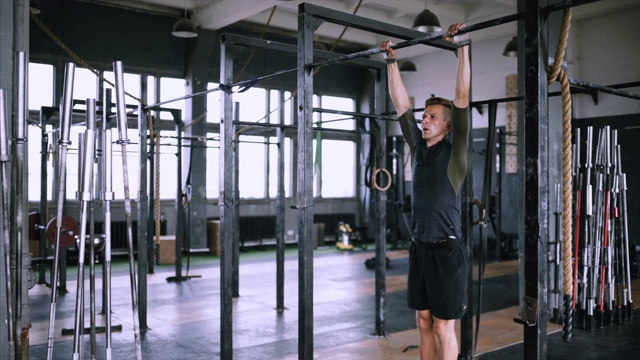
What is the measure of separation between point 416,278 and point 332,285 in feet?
13.5

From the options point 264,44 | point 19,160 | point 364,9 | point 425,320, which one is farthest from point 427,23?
point 19,160

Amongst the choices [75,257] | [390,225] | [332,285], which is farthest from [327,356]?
[390,225]

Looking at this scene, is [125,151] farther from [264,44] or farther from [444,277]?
[264,44]

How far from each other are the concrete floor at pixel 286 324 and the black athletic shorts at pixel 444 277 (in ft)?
4.41

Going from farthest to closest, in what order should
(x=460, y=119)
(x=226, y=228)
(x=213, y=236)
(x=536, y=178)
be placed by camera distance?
1. (x=213, y=236)
2. (x=226, y=228)
3. (x=460, y=119)
4. (x=536, y=178)

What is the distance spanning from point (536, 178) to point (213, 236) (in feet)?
27.5

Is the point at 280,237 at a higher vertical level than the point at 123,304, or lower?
higher

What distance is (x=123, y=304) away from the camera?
5.55 m

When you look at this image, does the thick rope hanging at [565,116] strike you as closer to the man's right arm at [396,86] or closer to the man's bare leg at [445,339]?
the man's bare leg at [445,339]

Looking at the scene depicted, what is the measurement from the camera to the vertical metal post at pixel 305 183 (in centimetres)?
270

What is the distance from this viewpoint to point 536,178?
1.73m

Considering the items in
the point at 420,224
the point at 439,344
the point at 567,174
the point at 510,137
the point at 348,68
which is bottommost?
the point at 439,344

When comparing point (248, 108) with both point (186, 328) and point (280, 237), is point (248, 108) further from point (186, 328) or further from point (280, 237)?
point (186, 328)

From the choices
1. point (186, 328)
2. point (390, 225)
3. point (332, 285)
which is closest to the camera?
point (186, 328)
